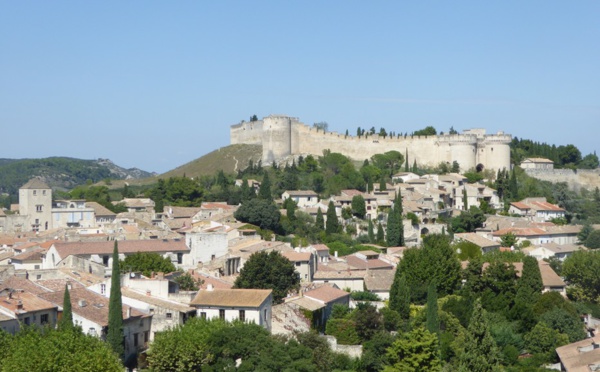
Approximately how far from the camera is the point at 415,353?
3581cm

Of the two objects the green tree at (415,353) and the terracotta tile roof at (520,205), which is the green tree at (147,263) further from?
the terracotta tile roof at (520,205)

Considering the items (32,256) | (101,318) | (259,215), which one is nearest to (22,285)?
(101,318)

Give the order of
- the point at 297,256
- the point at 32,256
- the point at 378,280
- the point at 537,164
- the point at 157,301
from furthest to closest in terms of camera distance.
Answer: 1. the point at 537,164
2. the point at 378,280
3. the point at 297,256
4. the point at 32,256
5. the point at 157,301

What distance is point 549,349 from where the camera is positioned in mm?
40688

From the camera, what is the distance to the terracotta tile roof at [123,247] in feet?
157

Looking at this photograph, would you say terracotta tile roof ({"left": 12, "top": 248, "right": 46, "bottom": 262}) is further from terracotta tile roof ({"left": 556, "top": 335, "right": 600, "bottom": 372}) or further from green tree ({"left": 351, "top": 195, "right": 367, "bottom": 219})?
green tree ({"left": 351, "top": 195, "right": 367, "bottom": 219})

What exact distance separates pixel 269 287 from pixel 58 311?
999 cm

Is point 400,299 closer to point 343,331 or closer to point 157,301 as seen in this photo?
point 343,331

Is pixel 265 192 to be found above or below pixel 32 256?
above

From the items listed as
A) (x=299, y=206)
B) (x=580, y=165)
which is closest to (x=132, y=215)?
(x=299, y=206)

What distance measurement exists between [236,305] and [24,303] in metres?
7.91

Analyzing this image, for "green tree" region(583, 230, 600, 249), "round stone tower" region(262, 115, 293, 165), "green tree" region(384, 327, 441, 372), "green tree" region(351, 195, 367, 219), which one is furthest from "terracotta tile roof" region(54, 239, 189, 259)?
"round stone tower" region(262, 115, 293, 165)

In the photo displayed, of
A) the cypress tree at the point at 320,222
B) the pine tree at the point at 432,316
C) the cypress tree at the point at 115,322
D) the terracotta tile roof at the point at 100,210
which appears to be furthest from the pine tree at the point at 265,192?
A: the cypress tree at the point at 115,322

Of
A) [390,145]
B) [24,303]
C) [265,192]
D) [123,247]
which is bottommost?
[24,303]
